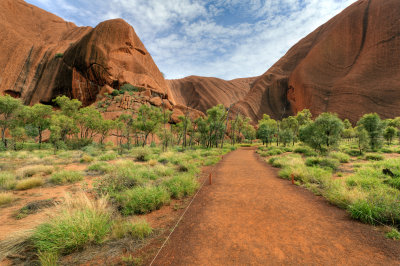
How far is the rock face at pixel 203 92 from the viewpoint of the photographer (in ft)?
295

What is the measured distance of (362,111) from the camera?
152ft

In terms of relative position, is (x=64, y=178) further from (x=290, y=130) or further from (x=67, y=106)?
(x=290, y=130)

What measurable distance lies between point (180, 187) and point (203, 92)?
299 ft

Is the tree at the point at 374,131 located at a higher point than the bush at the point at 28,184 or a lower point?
higher

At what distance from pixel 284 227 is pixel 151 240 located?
124 inches

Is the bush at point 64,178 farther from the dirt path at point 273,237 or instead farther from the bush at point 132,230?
the dirt path at point 273,237

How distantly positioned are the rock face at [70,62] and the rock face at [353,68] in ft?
161

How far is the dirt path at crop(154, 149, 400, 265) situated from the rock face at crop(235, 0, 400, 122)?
52.8 m

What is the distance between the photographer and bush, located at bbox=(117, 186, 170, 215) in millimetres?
4590

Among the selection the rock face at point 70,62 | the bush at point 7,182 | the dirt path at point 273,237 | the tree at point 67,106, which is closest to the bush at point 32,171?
the bush at point 7,182

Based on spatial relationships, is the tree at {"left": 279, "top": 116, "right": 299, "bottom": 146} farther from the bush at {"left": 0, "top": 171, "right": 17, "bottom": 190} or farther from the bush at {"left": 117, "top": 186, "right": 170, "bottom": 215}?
the bush at {"left": 0, "top": 171, "right": 17, "bottom": 190}

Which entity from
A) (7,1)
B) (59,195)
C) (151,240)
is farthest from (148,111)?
(7,1)

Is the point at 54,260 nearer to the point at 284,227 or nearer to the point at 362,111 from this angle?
the point at 284,227

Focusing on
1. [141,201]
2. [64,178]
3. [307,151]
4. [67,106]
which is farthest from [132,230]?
[67,106]
